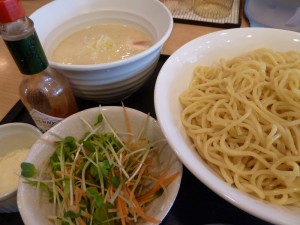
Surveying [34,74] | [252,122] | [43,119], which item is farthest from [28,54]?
[252,122]

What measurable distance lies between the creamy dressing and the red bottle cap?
0.44 meters

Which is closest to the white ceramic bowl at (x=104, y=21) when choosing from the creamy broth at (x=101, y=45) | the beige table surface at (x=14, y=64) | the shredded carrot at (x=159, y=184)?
the creamy broth at (x=101, y=45)

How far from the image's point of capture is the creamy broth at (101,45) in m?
1.04

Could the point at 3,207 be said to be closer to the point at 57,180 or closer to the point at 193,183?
the point at 57,180

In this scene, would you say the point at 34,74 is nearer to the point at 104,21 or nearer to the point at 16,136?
the point at 16,136

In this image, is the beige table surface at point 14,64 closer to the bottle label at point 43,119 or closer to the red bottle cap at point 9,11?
the bottle label at point 43,119

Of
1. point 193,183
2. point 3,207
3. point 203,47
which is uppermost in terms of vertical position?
point 203,47

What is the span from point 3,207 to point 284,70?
939 millimetres

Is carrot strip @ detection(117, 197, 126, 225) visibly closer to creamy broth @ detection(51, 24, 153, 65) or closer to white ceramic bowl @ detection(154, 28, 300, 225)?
white ceramic bowl @ detection(154, 28, 300, 225)

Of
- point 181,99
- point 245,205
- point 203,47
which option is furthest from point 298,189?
point 203,47

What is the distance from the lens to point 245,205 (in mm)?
574

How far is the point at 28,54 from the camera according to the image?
2.31ft

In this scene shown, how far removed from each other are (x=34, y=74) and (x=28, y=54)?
0.09 m

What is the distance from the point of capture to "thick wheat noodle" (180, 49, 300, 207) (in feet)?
2.23
